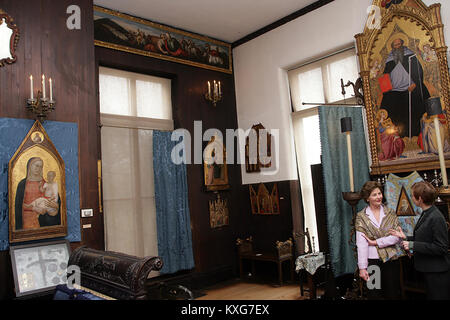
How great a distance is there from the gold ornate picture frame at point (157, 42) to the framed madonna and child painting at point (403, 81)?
111 inches

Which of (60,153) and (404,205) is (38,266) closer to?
(60,153)

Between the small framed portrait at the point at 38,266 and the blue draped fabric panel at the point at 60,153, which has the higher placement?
the blue draped fabric panel at the point at 60,153

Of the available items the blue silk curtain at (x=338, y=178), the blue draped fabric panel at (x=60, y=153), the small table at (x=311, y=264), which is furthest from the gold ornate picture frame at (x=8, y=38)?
the small table at (x=311, y=264)

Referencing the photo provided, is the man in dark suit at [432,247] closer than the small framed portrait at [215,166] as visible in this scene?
Yes

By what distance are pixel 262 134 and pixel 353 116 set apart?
6.30 feet

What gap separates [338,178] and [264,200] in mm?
2080

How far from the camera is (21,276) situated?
365 centimetres

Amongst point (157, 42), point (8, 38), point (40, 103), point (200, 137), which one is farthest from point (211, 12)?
point (40, 103)

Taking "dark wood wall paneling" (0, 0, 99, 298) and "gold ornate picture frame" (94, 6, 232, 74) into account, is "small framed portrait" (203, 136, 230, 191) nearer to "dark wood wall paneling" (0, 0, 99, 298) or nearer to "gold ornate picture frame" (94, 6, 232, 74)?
"gold ornate picture frame" (94, 6, 232, 74)

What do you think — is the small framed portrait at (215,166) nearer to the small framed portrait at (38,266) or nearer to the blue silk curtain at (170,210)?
the blue silk curtain at (170,210)

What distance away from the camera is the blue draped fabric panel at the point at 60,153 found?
12.6 ft

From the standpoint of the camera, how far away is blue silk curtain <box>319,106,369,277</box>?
462 cm

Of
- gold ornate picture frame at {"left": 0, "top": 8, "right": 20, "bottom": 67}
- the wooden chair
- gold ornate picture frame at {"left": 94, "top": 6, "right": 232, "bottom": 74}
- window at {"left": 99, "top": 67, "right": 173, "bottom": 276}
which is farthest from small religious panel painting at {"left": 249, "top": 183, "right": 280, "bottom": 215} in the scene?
gold ornate picture frame at {"left": 0, "top": 8, "right": 20, "bottom": 67}
